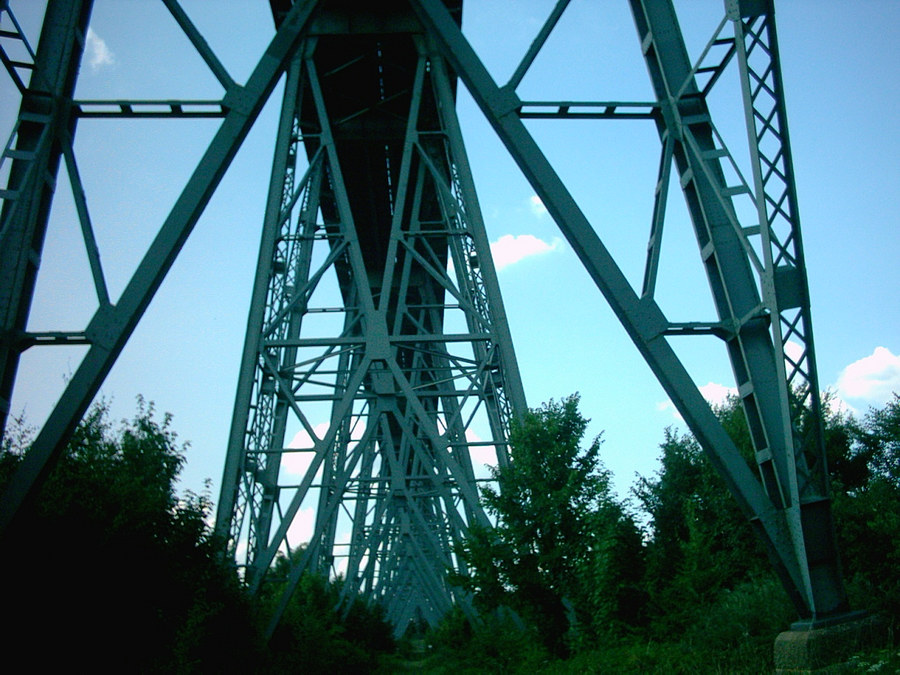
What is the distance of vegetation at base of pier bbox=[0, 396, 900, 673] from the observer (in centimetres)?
841

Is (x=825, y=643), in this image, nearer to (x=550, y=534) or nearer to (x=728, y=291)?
(x=728, y=291)

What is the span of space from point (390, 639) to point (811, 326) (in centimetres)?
3262

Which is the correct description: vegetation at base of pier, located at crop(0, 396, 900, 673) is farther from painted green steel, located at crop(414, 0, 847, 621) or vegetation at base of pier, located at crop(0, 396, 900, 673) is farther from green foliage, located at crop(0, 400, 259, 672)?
painted green steel, located at crop(414, 0, 847, 621)

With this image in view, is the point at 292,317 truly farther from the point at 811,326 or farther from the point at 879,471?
the point at 879,471

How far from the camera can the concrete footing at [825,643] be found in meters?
6.64

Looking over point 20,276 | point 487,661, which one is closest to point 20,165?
point 20,276

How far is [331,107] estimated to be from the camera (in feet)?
56.2

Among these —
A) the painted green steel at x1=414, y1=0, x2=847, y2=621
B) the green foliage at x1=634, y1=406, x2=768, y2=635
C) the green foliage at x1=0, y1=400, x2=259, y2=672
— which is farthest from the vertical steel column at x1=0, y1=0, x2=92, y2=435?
the green foliage at x1=634, y1=406, x2=768, y2=635

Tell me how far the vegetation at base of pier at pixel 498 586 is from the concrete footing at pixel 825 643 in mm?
329

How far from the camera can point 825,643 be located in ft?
22.0

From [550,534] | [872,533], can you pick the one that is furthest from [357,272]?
[872,533]

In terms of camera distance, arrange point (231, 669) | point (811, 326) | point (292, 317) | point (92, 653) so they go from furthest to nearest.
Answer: point (292, 317) → point (231, 669) → point (92, 653) → point (811, 326)

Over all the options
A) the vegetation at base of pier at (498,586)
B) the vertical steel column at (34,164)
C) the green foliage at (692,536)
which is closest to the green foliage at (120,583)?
the vegetation at base of pier at (498,586)

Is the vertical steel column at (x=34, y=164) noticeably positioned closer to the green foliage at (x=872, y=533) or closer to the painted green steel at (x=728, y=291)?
the painted green steel at (x=728, y=291)
